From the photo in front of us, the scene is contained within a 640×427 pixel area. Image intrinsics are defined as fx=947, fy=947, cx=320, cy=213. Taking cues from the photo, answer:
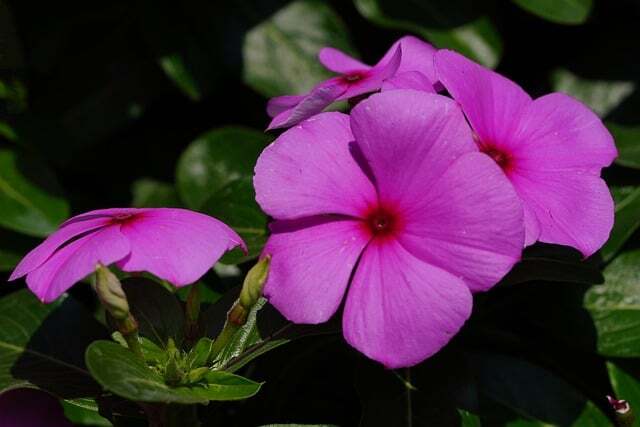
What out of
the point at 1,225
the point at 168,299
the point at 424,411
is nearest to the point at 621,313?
the point at 424,411

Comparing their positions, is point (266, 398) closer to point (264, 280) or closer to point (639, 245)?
point (264, 280)

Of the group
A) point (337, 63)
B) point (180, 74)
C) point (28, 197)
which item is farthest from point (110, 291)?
point (180, 74)

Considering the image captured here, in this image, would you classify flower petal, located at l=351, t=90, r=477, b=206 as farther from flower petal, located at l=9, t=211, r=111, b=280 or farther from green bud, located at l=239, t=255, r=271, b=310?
flower petal, located at l=9, t=211, r=111, b=280

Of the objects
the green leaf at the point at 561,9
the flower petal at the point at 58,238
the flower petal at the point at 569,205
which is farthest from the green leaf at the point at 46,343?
the green leaf at the point at 561,9

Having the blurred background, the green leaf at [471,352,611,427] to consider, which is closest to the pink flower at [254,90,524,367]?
the blurred background

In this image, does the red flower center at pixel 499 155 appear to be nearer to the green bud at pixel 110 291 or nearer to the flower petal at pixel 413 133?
the flower petal at pixel 413 133

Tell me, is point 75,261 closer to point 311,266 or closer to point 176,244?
point 176,244
